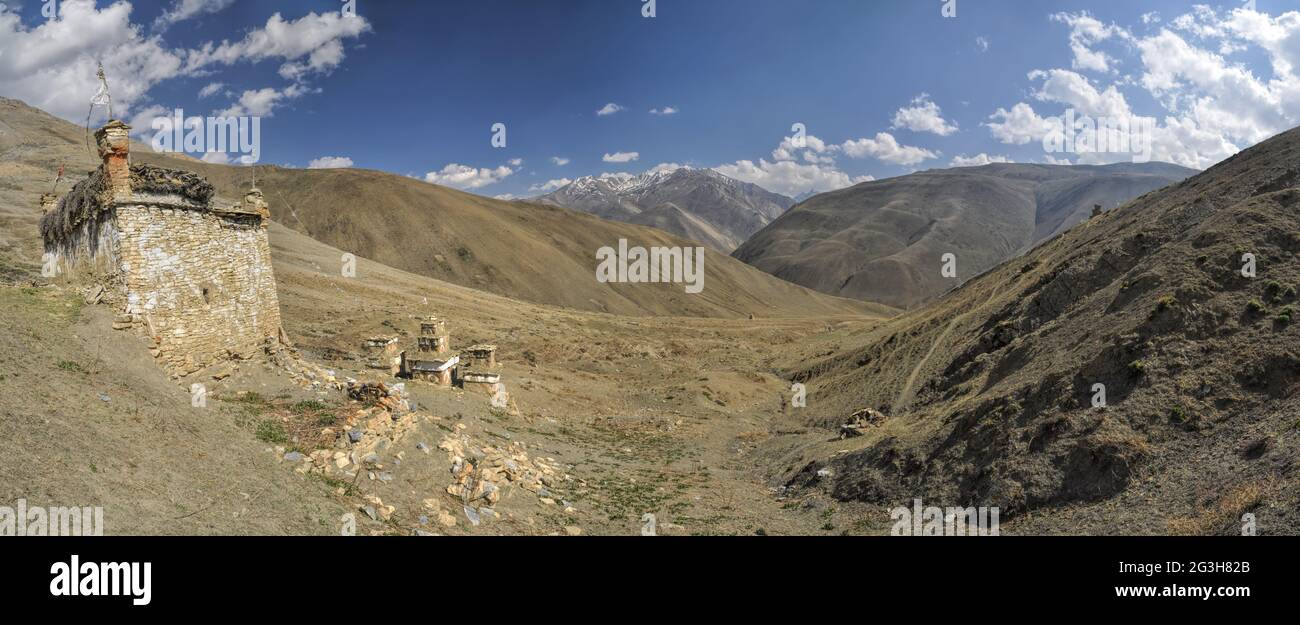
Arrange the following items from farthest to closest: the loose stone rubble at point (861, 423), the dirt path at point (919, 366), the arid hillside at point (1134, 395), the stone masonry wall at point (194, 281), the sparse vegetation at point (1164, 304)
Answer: the dirt path at point (919, 366), the loose stone rubble at point (861, 423), the sparse vegetation at point (1164, 304), the stone masonry wall at point (194, 281), the arid hillside at point (1134, 395)

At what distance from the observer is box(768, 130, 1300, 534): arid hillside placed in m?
11.9

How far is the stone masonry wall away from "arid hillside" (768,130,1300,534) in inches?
644

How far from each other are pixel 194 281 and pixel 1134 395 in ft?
73.6

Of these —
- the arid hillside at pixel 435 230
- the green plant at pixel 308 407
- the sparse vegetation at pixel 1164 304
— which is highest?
the arid hillside at pixel 435 230

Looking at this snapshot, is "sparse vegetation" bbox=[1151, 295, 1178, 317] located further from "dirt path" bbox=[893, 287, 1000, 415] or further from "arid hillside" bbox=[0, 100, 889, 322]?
"arid hillside" bbox=[0, 100, 889, 322]

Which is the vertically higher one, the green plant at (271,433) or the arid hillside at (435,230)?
the arid hillside at (435,230)

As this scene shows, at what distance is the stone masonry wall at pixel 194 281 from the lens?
1267 centimetres

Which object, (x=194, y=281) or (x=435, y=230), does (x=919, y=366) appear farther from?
(x=435, y=230)

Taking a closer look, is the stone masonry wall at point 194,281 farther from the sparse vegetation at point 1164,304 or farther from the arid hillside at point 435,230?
the arid hillside at point 435,230

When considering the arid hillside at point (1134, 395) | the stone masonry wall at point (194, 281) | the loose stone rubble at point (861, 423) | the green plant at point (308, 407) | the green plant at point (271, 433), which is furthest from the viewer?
the loose stone rubble at point (861, 423)

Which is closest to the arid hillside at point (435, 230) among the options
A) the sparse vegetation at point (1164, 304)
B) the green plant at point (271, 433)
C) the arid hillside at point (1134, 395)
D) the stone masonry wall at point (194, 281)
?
the stone masonry wall at point (194, 281)

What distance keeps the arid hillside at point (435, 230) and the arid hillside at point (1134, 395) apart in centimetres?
7206

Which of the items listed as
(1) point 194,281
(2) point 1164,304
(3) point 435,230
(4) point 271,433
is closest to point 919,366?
(2) point 1164,304

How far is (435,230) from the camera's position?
97188 mm
